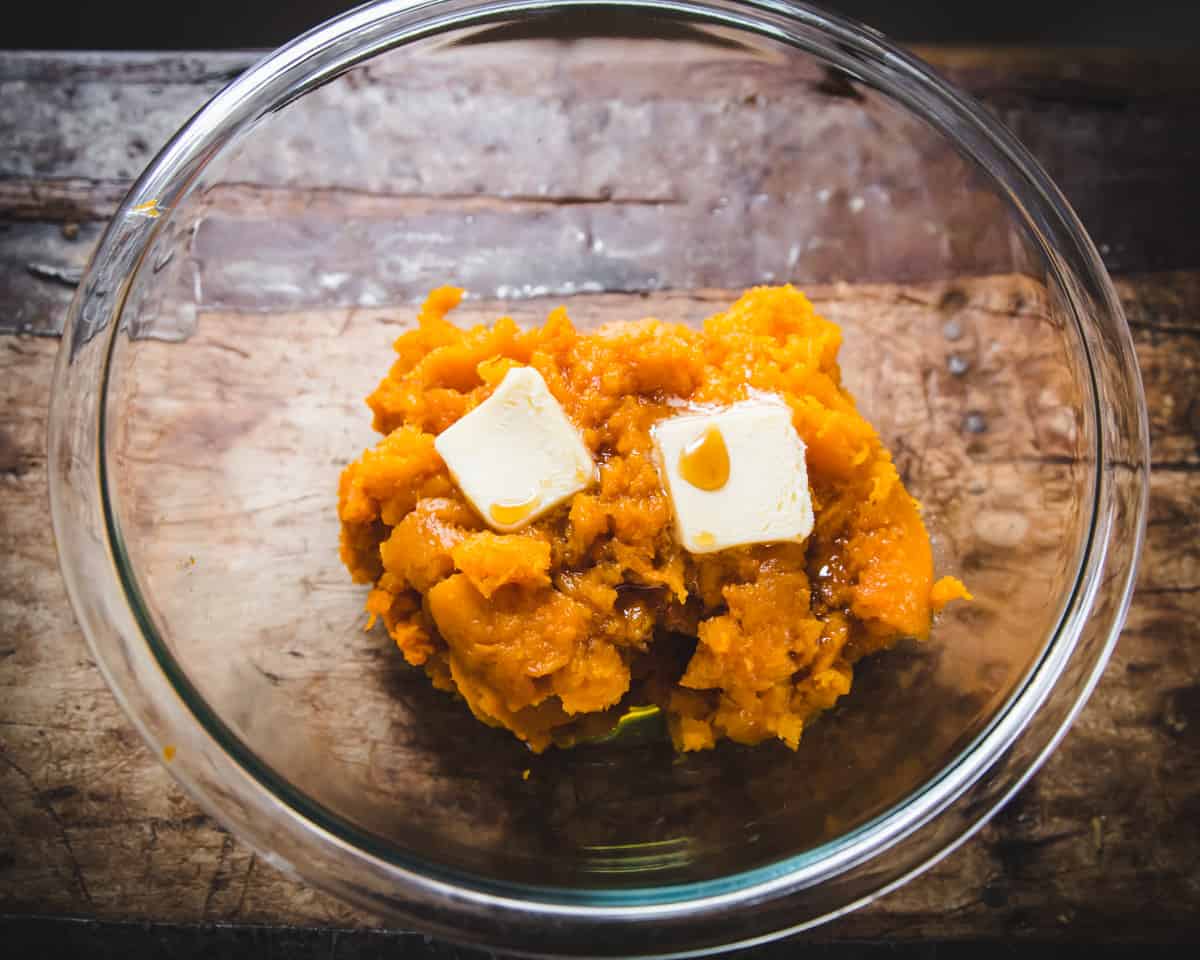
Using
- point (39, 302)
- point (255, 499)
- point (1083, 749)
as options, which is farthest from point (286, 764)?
point (1083, 749)

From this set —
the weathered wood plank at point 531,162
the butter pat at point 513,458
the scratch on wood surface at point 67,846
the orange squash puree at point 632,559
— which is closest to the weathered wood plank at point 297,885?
the scratch on wood surface at point 67,846

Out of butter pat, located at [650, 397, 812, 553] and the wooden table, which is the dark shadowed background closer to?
the wooden table

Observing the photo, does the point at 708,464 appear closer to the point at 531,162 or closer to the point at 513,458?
the point at 513,458

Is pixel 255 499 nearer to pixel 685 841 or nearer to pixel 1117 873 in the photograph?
pixel 685 841

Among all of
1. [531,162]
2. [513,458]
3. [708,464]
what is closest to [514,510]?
[513,458]

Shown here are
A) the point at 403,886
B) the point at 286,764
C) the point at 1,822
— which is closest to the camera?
the point at 403,886

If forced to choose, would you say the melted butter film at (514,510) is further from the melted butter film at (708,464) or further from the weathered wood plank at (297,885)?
the weathered wood plank at (297,885)
